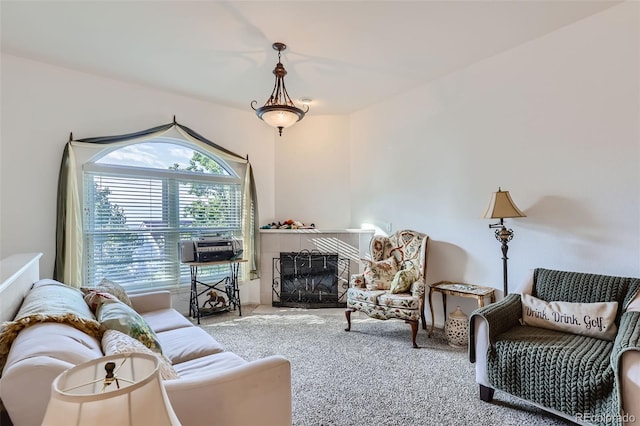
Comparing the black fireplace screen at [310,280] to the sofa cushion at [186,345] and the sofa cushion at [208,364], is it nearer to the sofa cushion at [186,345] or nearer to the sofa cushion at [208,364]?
the sofa cushion at [186,345]

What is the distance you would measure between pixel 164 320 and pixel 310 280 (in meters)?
2.42

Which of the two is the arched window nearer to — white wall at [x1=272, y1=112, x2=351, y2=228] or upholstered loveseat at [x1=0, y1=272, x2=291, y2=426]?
white wall at [x1=272, y1=112, x2=351, y2=228]

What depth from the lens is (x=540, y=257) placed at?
9.78ft

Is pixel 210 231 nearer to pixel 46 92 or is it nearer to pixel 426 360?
pixel 46 92

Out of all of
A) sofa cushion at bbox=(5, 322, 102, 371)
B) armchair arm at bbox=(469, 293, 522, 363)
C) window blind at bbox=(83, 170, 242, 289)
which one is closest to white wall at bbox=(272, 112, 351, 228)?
window blind at bbox=(83, 170, 242, 289)

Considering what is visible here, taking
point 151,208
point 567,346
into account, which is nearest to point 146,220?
point 151,208

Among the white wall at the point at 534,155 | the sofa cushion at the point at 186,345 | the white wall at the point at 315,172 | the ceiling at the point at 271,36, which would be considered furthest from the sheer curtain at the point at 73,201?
the white wall at the point at 534,155

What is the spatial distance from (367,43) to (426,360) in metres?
2.90

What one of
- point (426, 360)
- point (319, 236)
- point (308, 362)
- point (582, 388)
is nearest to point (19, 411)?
point (308, 362)

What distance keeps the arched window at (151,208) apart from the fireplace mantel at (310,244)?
0.52m

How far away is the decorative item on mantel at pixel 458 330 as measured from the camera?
3.13 metres

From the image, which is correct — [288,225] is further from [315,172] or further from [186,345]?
[186,345]

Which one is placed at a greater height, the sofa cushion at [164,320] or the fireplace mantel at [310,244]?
the fireplace mantel at [310,244]

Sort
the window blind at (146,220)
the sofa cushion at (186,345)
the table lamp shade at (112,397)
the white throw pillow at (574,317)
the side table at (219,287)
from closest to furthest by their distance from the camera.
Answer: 1. the table lamp shade at (112,397)
2. the sofa cushion at (186,345)
3. the white throw pillow at (574,317)
4. the window blind at (146,220)
5. the side table at (219,287)
